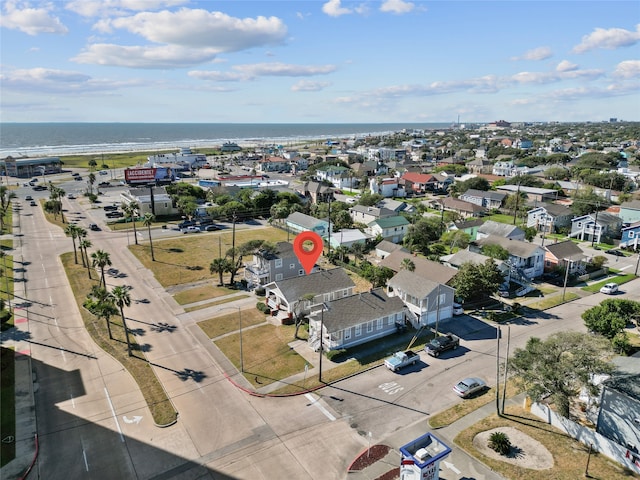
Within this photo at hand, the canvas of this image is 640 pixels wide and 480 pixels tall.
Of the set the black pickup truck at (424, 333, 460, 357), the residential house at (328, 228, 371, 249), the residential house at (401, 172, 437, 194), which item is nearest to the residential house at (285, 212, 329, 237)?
the residential house at (328, 228, 371, 249)

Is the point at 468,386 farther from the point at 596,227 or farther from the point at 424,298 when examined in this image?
the point at 596,227

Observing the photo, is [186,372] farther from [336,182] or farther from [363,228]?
[336,182]


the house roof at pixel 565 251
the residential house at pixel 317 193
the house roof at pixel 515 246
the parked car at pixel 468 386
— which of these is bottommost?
the parked car at pixel 468 386

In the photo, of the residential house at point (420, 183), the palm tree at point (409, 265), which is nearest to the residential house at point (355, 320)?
the palm tree at point (409, 265)

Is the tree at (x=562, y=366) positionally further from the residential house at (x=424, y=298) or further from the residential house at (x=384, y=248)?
the residential house at (x=384, y=248)

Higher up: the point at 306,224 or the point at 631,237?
the point at 306,224

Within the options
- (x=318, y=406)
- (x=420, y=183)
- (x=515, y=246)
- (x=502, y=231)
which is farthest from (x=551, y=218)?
(x=318, y=406)
